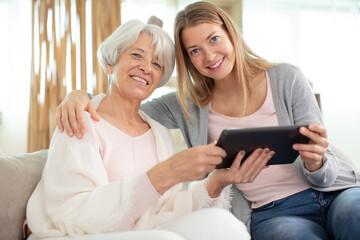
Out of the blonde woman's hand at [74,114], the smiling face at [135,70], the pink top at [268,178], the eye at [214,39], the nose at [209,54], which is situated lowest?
the pink top at [268,178]

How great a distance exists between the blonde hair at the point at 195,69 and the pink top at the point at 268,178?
0.22 ft

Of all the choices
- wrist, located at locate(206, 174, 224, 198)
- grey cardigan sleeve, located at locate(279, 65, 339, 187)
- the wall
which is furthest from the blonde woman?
the wall

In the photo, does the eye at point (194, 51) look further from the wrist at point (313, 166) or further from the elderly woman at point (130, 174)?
the wrist at point (313, 166)

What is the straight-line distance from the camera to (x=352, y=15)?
3.91 meters

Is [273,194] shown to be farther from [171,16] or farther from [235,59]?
[171,16]

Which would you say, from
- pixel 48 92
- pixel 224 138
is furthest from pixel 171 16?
pixel 224 138

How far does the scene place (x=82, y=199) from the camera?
1.01 meters

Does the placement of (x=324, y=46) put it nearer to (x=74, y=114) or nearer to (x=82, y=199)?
(x=74, y=114)

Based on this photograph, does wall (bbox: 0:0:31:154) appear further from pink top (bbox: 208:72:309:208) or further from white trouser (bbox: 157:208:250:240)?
white trouser (bbox: 157:208:250:240)

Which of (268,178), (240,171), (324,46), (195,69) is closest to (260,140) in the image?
(240,171)

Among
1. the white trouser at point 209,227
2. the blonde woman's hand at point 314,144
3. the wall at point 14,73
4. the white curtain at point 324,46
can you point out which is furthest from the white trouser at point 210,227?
the white curtain at point 324,46

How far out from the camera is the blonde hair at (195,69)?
1.53 m

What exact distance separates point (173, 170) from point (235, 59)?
0.79 meters

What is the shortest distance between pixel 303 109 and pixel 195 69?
565 millimetres
